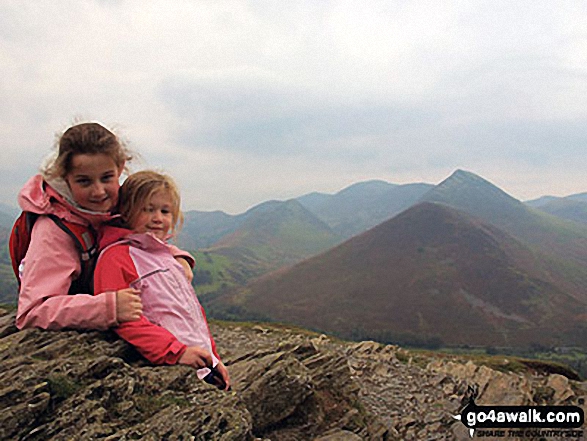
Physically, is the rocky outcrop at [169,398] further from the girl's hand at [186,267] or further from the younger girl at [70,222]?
the girl's hand at [186,267]

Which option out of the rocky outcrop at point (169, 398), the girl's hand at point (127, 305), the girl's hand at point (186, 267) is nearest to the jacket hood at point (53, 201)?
the girl's hand at point (127, 305)

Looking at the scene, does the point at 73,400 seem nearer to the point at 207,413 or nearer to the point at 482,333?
the point at 207,413

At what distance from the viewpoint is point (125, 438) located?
21.8 feet

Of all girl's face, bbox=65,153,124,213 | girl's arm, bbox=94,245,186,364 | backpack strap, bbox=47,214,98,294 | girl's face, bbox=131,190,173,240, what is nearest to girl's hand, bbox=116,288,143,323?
girl's arm, bbox=94,245,186,364

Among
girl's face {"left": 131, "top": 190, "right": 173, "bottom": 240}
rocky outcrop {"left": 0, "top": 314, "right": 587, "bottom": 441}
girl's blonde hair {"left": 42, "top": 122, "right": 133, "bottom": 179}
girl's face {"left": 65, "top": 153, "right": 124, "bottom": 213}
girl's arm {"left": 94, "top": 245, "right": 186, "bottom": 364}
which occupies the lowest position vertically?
rocky outcrop {"left": 0, "top": 314, "right": 587, "bottom": 441}

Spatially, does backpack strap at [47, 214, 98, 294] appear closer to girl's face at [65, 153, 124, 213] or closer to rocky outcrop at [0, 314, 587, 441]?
girl's face at [65, 153, 124, 213]

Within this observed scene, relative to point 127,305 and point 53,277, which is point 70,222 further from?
point 127,305

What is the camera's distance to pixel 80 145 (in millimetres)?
6730

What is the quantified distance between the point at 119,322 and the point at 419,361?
40.6m

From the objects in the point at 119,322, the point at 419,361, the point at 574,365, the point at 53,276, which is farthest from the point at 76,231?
the point at 574,365

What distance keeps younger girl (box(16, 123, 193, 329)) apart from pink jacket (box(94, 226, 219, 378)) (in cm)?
30

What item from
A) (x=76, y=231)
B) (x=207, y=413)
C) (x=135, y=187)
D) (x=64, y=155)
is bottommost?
(x=207, y=413)

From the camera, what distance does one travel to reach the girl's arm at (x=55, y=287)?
6328 mm

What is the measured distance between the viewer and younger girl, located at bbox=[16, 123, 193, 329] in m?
6.39
